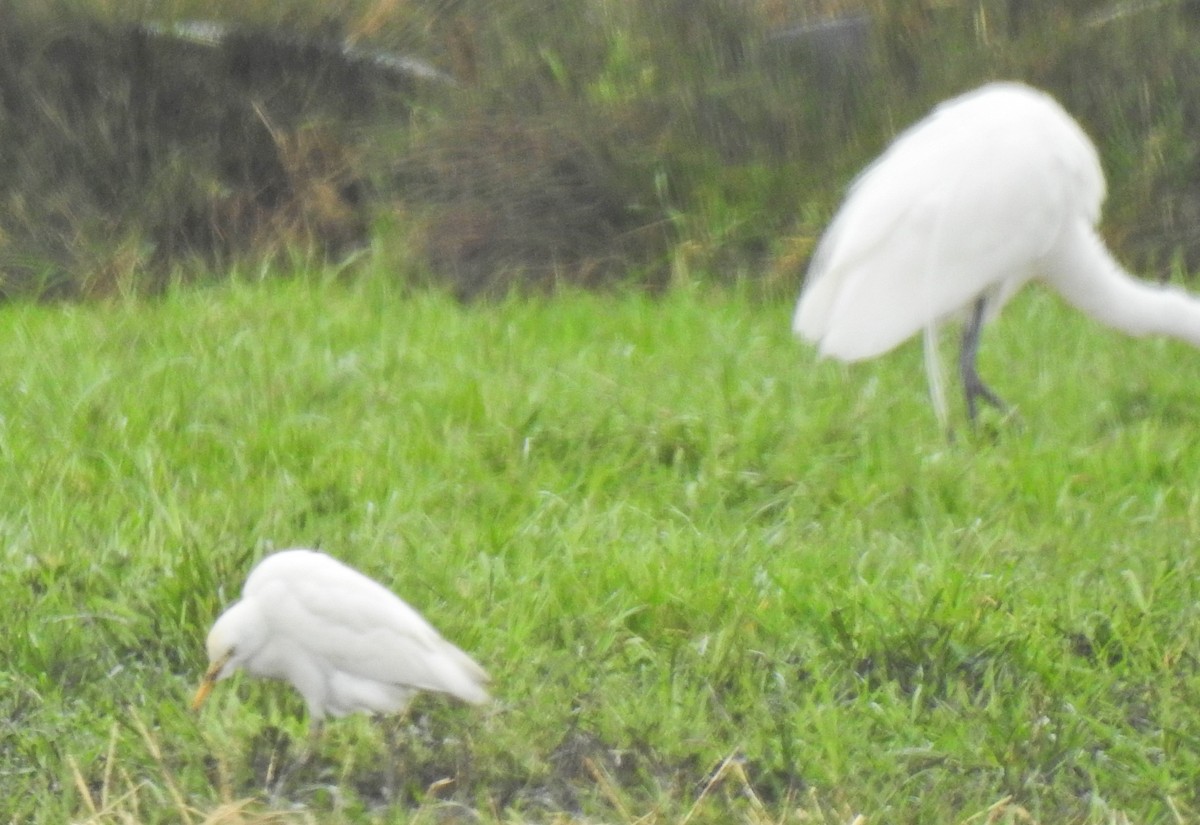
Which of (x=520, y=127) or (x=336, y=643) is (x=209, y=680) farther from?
(x=520, y=127)

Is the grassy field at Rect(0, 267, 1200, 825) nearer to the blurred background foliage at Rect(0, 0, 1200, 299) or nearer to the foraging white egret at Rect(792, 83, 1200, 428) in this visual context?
the foraging white egret at Rect(792, 83, 1200, 428)

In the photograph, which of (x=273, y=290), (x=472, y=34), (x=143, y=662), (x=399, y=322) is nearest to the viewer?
(x=143, y=662)

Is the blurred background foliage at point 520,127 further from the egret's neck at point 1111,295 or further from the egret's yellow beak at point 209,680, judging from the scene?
the egret's yellow beak at point 209,680

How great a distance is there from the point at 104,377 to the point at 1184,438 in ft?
9.13

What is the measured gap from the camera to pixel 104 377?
5188 mm

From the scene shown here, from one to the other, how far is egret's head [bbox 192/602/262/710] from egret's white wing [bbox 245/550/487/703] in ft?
0.10

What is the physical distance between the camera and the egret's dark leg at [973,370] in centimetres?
528

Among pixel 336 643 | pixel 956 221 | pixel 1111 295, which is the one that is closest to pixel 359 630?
pixel 336 643

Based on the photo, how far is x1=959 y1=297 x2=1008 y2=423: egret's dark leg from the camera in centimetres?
528

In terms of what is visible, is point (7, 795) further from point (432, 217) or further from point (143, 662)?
point (432, 217)

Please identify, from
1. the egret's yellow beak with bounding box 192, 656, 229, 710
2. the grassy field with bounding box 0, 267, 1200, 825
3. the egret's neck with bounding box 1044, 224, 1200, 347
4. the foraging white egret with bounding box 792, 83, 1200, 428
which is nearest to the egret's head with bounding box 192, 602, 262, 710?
the egret's yellow beak with bounding box 192, 656, 229, 710

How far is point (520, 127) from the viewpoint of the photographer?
7.23 meters

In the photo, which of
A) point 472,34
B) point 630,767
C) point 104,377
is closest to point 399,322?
point 104,377

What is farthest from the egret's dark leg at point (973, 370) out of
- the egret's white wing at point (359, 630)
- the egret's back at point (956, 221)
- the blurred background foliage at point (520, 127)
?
the egret's white wing at point (359, 630)
